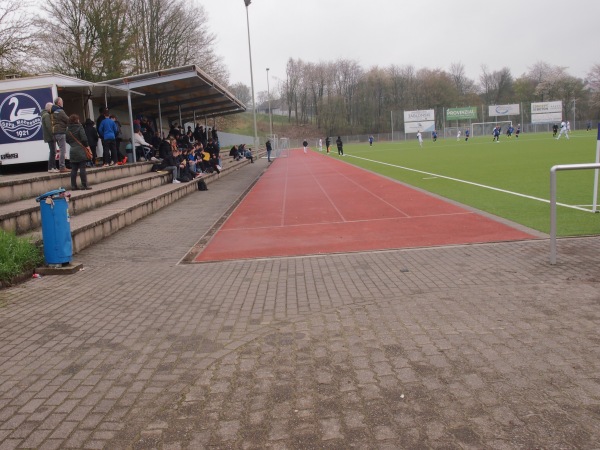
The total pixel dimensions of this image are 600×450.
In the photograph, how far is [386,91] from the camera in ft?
370

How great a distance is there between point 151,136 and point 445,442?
23.1 m

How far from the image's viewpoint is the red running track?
9.18 m

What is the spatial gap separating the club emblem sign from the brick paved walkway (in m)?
9.70

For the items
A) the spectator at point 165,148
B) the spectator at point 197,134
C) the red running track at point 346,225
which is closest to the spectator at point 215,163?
the spectator at point 197,134

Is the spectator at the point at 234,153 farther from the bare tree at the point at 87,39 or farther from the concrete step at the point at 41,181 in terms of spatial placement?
the concrete step at the point at 41,181

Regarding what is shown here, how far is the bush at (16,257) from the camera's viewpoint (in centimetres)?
702

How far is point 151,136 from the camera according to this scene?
24.0 metres

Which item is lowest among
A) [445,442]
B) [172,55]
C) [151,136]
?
[445,442]

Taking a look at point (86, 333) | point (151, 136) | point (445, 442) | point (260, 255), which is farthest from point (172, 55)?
point (445, 442)

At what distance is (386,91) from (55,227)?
111684mm

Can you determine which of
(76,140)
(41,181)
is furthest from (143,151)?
(76,140)

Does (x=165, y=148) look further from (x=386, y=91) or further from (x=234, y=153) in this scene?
(x=386, y=91)

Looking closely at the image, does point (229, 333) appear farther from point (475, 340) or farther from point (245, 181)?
point (245, 181)

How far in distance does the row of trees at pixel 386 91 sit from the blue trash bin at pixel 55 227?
102m
